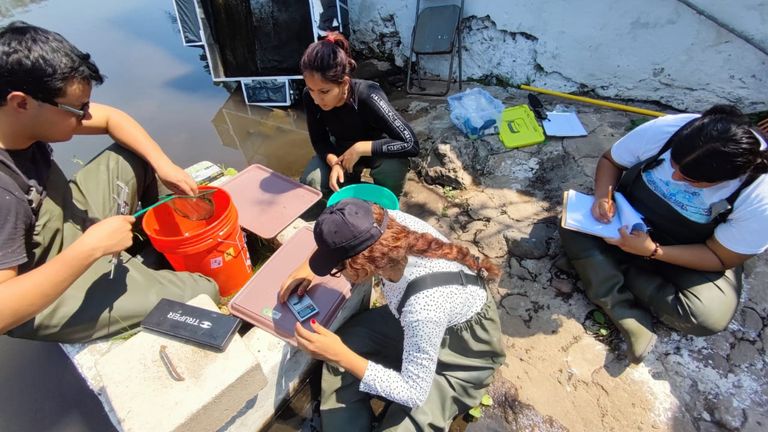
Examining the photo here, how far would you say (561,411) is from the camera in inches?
85.5

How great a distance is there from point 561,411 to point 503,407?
0.32 m

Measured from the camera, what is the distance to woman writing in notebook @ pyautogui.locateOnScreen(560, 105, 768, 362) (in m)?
1.88

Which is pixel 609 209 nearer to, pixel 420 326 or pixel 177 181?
pixel 420 326

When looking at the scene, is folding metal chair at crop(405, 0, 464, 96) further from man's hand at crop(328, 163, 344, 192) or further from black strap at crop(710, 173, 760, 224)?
black strap at crop(710, 173, 760, 224)

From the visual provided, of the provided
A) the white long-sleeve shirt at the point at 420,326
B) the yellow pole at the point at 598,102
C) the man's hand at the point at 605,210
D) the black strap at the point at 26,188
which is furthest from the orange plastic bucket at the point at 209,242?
the yellow pole at the point at 598,102

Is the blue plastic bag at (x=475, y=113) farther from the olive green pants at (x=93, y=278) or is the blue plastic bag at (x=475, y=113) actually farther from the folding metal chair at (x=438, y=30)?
the olive green pants at (x=93, y=278)

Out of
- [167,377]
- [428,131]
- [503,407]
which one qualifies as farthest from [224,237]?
[428,131]

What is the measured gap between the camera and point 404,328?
1.67 metres

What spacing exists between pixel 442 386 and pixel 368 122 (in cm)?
200

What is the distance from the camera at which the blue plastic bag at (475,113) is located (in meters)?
3.92

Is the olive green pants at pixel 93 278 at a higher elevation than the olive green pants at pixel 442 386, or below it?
higher

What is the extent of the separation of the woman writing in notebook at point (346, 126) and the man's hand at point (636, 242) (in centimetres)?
151

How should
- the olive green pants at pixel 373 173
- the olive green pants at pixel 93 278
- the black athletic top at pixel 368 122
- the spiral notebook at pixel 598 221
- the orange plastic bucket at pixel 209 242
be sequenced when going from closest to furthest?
the olive green pants at pixel 93 278 < the orange plastic bucket at pixel 209 242 < the spiral notebook at pixel 598 221 < the black athletic top at pixel 368 122 < the olive green pants at pixel 373 173

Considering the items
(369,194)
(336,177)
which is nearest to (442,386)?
(369,194)
